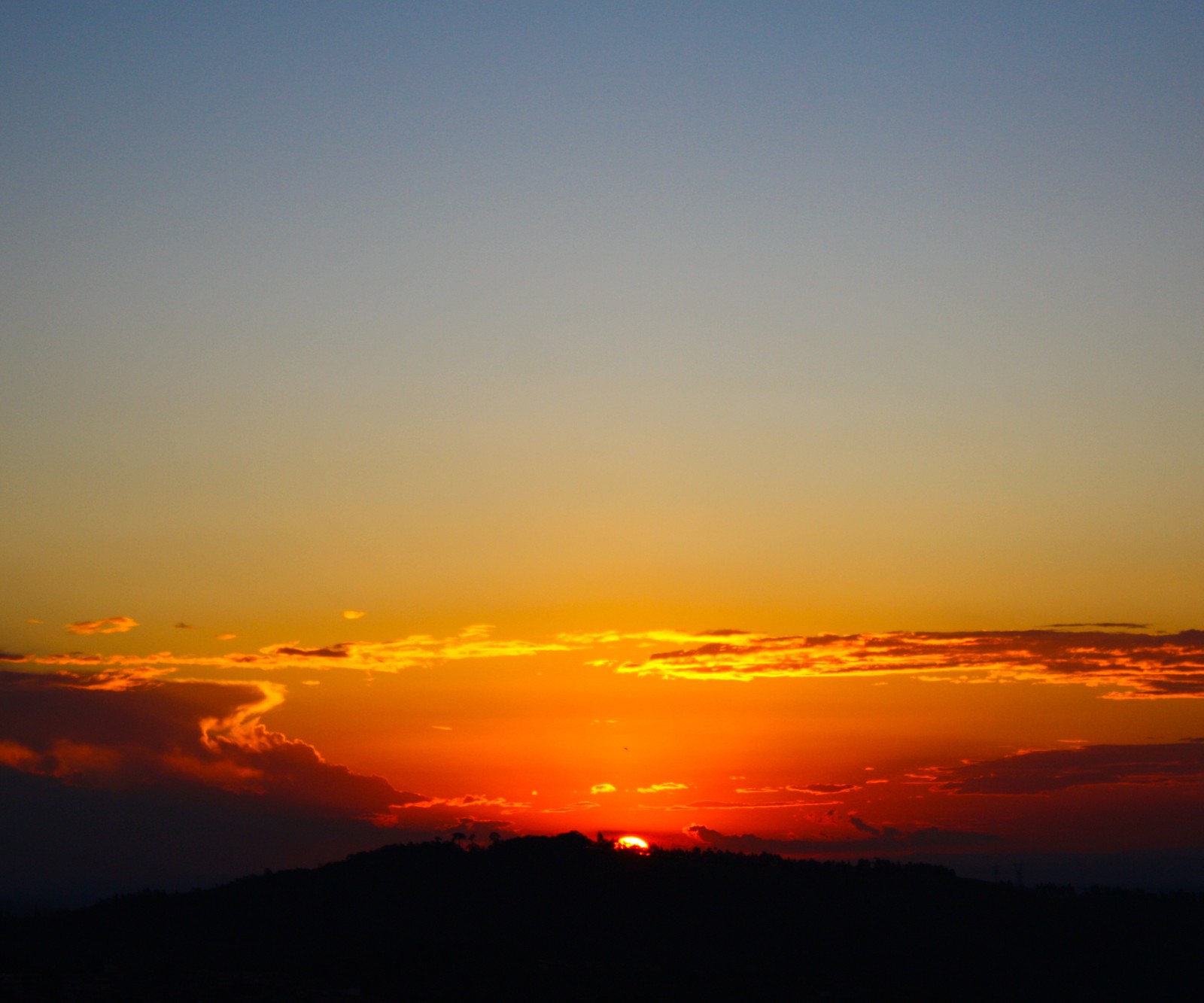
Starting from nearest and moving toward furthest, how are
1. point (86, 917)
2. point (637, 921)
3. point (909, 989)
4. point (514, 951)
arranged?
point (909, 989) < point (514, 951) < point (637, 921) < point (86, 917)

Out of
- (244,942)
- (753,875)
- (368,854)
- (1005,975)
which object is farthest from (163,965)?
(1005,975)

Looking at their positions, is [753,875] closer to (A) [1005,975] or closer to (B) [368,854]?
(A) [1005,975]

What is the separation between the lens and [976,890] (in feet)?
194

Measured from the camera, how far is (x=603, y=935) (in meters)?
54.6

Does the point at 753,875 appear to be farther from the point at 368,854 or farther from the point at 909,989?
the point at 368,854

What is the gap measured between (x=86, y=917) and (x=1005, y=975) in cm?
4465

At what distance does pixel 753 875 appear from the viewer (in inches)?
2409

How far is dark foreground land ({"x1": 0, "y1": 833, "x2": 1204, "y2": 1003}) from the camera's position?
45.3 m

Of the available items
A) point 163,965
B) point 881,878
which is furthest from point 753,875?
point 163,965

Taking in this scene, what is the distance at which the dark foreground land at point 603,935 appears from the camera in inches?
1783

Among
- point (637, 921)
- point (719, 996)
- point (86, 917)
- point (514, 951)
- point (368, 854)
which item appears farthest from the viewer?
point (368, 854)

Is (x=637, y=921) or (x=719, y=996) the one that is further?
(x=637, y=921)

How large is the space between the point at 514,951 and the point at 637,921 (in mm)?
7032

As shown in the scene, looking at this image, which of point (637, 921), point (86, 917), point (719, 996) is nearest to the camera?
point (719, 996)
